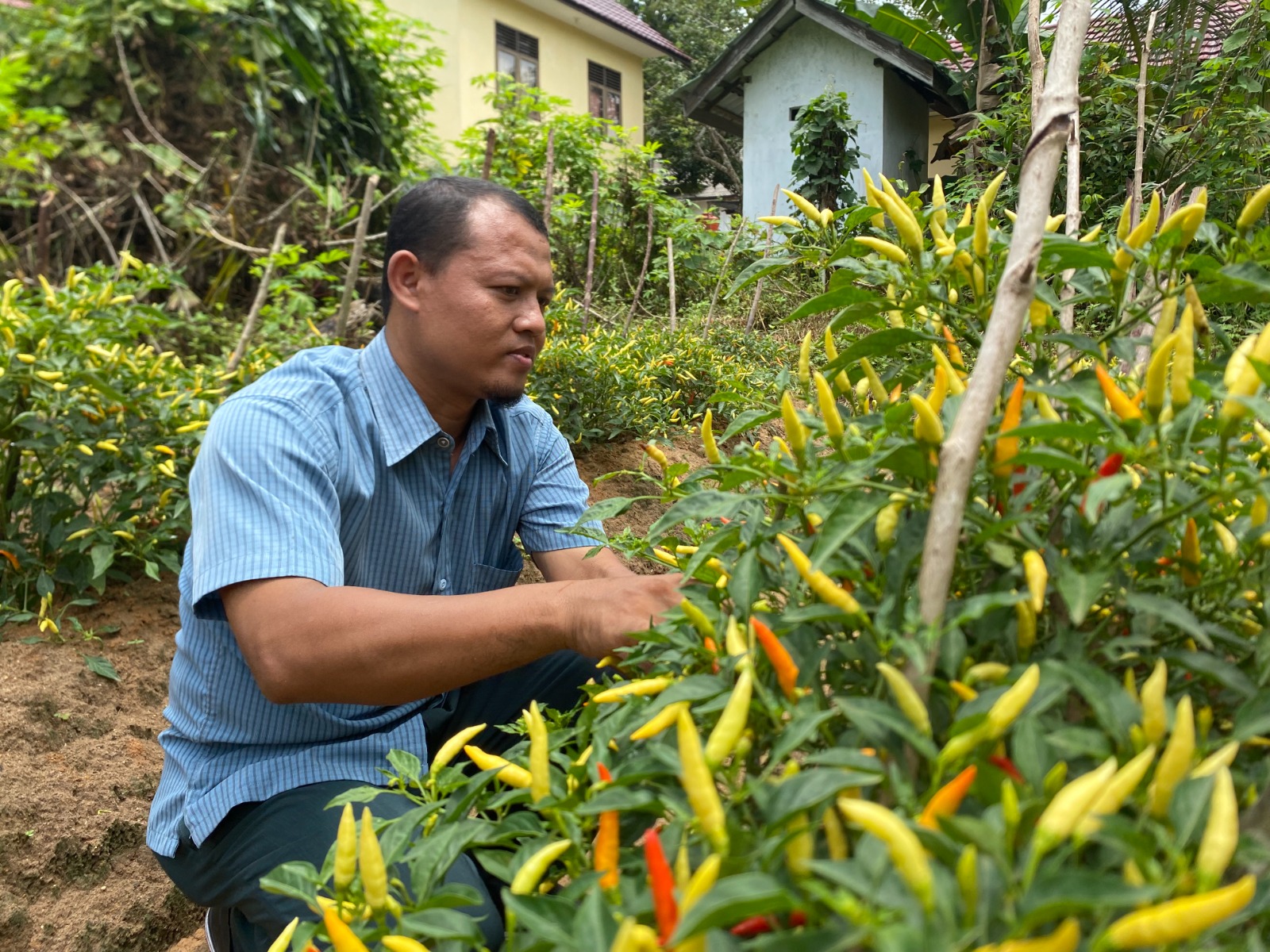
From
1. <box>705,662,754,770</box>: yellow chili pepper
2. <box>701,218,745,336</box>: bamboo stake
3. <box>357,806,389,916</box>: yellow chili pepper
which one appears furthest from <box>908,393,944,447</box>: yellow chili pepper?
<box>701,218,745,336</box>: bamboo stake

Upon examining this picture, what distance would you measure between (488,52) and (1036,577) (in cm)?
1322

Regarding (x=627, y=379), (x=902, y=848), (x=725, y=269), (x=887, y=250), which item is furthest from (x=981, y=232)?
(x=725, y=269)

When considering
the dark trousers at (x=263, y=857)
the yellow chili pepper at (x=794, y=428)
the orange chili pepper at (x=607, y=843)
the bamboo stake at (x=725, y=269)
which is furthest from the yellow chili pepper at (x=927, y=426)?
the bamboo stake at (x=725, y=269)

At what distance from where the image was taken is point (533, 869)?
2.28 ft

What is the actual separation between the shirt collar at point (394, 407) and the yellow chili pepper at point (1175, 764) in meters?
1.52

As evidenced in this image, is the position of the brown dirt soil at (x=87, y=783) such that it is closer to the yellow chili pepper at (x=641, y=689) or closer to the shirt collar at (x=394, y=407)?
the shirt collar at (x=394, y=407)

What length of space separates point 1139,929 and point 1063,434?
314 millimetres

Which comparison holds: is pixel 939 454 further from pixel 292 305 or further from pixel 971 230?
pixel 292 305

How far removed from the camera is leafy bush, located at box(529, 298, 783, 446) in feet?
13.9

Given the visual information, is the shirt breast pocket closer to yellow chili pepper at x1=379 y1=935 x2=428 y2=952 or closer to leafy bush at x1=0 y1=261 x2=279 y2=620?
leafy bush at x1=0 y1=261 x2=279 y2=620

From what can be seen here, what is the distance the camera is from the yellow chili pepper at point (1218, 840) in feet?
1.64

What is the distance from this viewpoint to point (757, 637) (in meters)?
0.73

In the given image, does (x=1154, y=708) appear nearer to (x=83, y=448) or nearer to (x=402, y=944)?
(x=402, y=944)

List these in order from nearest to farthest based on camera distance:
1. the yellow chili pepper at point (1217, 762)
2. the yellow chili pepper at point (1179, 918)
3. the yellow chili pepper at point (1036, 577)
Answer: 1. the yellow chili pepper at point (1179, 918)
2. the yellow chili pepper at point (1217, 762)
3. the yellow chili pepper at point (1036, 577)
